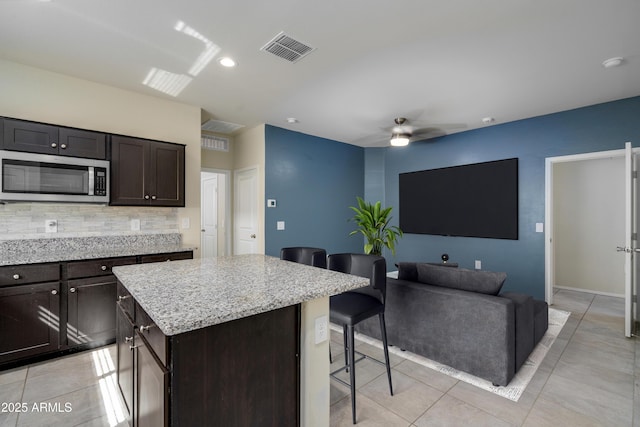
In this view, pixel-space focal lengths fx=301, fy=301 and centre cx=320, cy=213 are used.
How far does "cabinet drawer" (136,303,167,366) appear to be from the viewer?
1084 mm

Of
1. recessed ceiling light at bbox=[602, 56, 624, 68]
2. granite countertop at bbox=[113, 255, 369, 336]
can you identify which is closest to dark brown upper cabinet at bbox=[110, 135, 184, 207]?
granite countertop at bbox=[113, 255, 369, 336]

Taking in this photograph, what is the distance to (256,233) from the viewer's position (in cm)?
460

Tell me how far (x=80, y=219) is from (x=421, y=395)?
352cm

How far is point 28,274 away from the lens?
2436mm

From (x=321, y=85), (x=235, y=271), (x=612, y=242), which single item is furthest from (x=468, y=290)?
(x=612, y=242)

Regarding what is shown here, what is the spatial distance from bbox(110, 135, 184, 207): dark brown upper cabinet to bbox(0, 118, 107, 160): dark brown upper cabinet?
144 mm

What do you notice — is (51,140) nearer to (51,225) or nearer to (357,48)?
(51,225)

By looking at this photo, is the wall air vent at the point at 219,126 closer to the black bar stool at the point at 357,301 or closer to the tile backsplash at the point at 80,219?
the tile backsplash at the point at 80,219

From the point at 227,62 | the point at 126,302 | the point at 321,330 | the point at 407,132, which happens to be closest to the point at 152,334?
the point at 126,302

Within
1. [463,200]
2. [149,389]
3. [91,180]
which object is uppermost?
[91,180]

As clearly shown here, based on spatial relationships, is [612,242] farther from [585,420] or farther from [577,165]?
[585,420]

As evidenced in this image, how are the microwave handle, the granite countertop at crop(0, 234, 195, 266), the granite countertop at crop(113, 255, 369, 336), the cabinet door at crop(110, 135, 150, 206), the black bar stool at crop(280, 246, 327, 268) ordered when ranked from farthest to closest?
the cabinet door at crop(110, 135, 150, 206)
the microwave handle
the granite countertop at crop(0, 234, 195, 266)
the black bar stool at crop(280, 246, 327, 268)
the granite countertop at crop(113, 255, 369, 336)

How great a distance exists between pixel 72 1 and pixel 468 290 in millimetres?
3438

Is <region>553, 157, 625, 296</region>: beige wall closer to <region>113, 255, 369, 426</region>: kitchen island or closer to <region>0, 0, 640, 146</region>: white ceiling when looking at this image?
<region>0, 0, 640, 146</region>: white ceiling
